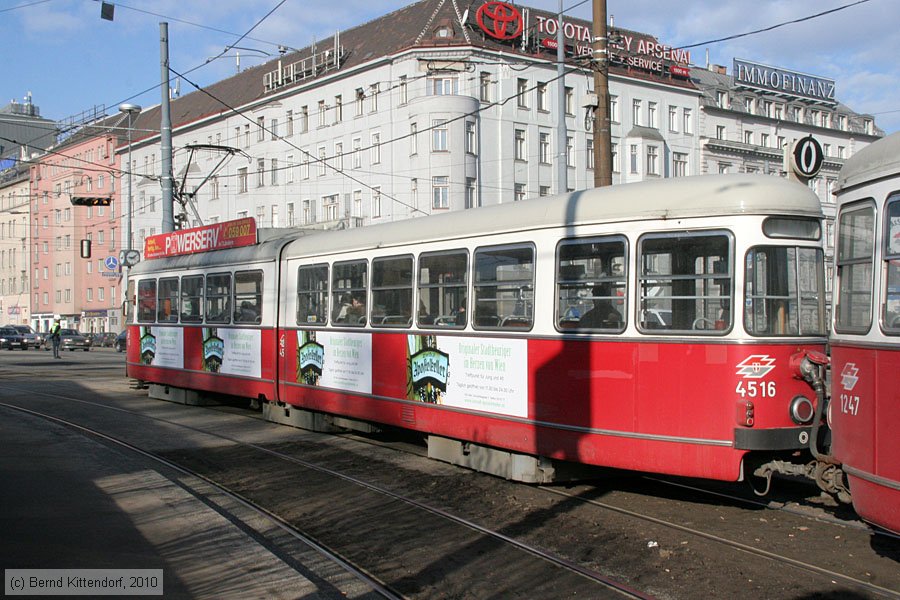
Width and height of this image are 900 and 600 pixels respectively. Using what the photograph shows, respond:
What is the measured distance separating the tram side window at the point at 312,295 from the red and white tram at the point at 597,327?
0.43 m

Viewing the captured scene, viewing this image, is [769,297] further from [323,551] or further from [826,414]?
[323,551]

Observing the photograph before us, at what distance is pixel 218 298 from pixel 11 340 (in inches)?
1822

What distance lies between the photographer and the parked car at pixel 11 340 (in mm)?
57062

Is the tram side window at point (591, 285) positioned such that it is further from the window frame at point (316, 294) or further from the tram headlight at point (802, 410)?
the window frame at point (316, 294)

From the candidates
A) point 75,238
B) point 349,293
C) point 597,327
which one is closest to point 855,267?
point 597,327

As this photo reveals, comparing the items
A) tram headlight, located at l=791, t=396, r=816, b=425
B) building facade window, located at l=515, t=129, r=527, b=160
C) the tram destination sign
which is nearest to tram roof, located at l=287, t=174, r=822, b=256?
tram headlight, located at l=791, t=396, r=816, b=425

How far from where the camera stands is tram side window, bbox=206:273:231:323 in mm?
16436

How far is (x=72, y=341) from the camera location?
56.2m

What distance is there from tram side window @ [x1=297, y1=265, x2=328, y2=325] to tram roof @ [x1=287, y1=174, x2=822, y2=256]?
3.47 m

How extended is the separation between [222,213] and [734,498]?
179 ft

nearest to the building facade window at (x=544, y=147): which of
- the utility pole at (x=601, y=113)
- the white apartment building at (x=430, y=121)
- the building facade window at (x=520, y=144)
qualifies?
the white apartment building at (x=430, y=121)

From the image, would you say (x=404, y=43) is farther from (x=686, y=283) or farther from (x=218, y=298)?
(x=686, y=283)

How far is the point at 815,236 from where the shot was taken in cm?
818

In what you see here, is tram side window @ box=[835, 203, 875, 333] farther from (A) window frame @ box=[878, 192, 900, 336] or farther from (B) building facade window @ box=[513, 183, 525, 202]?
(B) building facade window @ box=[513, 183, 525, 202]
